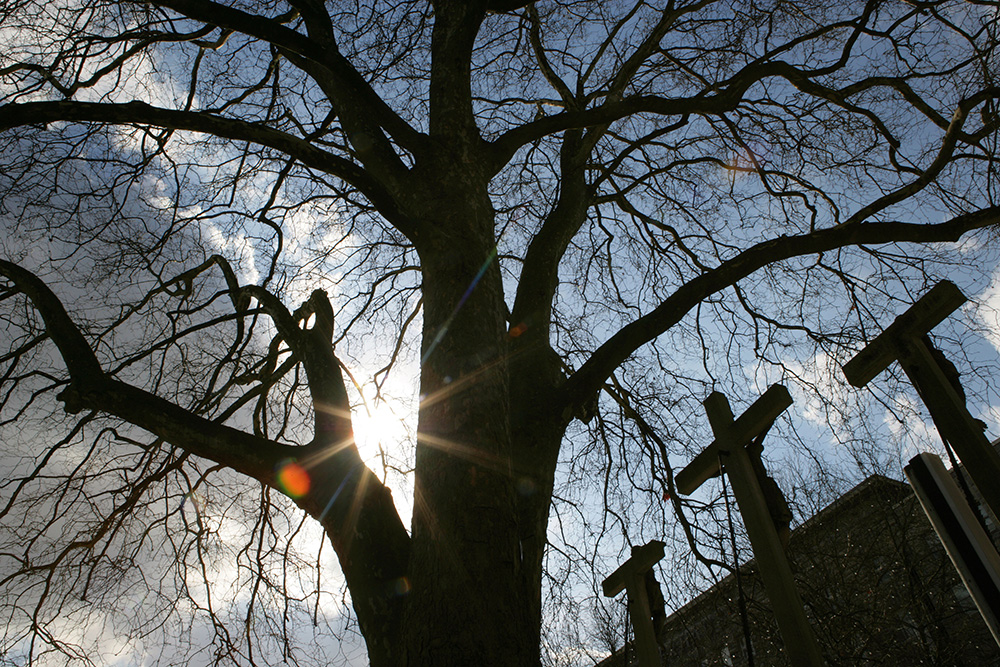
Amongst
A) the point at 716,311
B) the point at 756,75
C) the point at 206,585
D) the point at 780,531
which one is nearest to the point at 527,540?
the point at 780,531

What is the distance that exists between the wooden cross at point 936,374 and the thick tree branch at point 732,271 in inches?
30.7

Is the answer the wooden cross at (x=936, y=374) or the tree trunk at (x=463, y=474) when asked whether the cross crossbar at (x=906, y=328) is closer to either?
the wooden cross at (x=936, y=374)

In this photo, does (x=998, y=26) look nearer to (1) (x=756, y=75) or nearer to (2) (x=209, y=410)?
(1) (x=756, y=75)

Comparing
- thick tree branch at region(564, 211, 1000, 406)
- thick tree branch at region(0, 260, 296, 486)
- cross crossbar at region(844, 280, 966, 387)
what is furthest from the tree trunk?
cross crossbar at region(844, 280, 966, 387)

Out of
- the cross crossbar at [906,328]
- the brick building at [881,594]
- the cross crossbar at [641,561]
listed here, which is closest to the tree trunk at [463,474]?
the cross crossbar at [906,328]

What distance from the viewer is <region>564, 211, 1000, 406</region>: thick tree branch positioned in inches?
115

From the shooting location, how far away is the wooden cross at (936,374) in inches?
89.4

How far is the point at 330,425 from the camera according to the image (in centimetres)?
266

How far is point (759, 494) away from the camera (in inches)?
103

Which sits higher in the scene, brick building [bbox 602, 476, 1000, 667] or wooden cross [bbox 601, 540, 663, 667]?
brick building [bbox 602, 476, 1000, 667]

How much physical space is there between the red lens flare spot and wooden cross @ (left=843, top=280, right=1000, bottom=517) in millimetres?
2590

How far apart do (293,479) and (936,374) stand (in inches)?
112

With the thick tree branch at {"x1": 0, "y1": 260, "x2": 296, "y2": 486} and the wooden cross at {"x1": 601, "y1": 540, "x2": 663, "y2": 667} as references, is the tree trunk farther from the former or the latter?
the wooden cross at {"x1": 601, "y1": 540, "x2": 663, "y2": 667}

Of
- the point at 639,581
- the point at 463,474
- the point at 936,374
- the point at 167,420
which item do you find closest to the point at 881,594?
the point at 639,581
